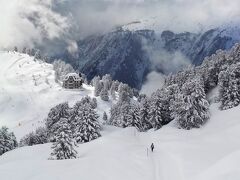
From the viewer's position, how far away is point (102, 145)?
68.4 meters

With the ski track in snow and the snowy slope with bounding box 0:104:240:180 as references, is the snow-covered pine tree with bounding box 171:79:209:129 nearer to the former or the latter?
the ski track in snow

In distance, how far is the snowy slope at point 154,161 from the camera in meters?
41.5

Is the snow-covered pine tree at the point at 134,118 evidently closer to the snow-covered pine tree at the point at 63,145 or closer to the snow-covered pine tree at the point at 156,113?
the snow-covered pine tree at the point at 156,113

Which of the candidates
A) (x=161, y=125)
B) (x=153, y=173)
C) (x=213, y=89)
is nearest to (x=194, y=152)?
(x=153, y=173)

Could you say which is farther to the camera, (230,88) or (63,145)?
(230,88)

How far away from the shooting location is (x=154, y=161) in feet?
183

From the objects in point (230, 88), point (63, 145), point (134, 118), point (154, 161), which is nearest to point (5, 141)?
point (134, 118)

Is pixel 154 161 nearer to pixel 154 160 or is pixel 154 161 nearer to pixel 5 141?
pixel 154 160

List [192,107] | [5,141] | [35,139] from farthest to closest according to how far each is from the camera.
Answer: [35,139], [5,141], [192,107]

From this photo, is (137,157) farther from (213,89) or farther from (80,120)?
(213,89)

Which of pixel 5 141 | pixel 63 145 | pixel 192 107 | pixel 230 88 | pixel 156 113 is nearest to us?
pixel 63 145

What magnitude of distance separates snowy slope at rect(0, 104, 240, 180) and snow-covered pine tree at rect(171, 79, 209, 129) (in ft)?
9.22

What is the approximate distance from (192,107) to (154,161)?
3253 cm

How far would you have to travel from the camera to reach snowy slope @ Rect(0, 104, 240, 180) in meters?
41.5
